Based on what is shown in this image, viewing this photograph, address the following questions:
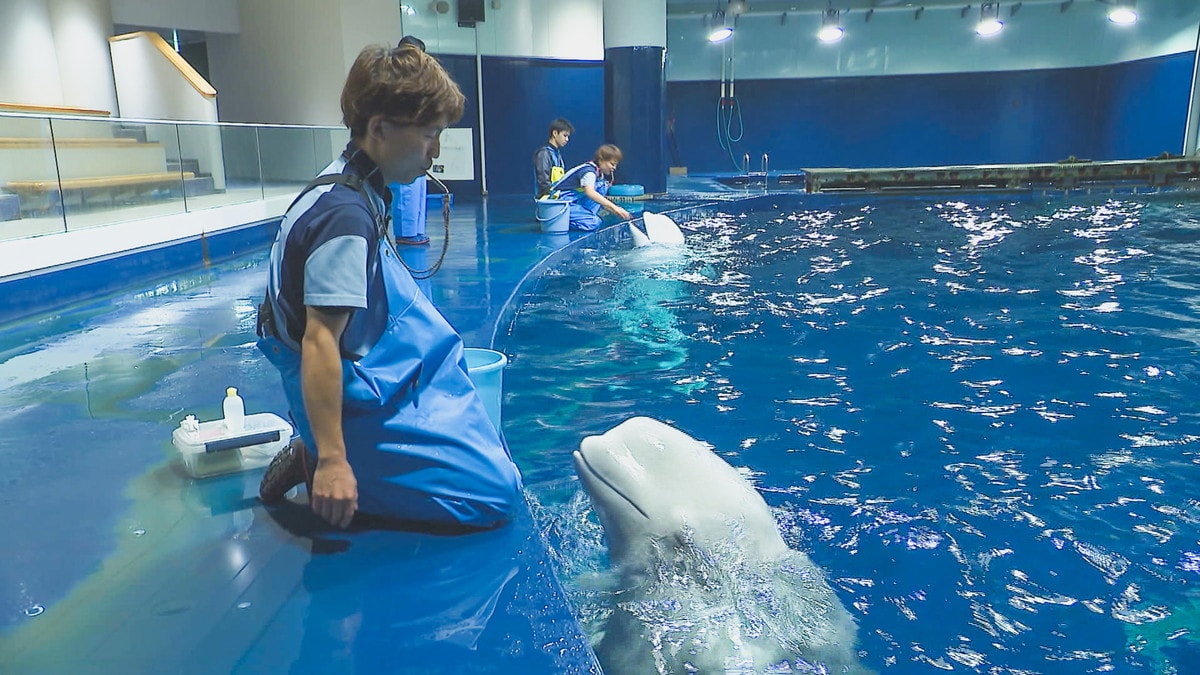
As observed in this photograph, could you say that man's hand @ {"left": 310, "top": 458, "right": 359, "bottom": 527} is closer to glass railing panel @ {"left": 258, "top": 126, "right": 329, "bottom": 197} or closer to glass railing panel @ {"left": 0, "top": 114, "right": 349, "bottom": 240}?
glass railing panel @ {"left": 0, "top": 114, "right": 349, "bottom": 240}

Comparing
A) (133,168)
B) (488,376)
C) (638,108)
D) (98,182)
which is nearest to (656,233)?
(133,168)

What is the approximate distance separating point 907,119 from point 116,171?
19.5 meters

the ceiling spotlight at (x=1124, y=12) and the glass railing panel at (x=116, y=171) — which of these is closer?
the glass railing panel at (x=116, y=171)

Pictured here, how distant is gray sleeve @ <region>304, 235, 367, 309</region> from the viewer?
6.40 ft

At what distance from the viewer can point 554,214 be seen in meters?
10.3

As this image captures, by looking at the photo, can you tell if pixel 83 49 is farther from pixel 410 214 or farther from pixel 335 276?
pixel 335 276

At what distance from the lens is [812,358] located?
5.53 meters

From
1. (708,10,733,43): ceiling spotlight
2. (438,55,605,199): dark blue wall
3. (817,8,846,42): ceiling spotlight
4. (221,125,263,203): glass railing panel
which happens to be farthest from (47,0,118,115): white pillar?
(817,8,846,42): ceiling spotlight

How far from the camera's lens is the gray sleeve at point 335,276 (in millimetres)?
1951

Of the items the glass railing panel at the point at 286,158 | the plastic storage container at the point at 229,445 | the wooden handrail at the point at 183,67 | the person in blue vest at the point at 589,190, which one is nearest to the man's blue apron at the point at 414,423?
the plastic storage container at the point at 229,445

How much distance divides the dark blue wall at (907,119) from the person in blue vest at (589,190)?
12536 mm

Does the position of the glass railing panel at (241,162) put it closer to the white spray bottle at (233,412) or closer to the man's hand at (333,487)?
the white spray bottle at (233,412)

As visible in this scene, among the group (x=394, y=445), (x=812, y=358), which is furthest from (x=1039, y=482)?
(x=394, y=445)

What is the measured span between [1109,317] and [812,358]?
255 cm
